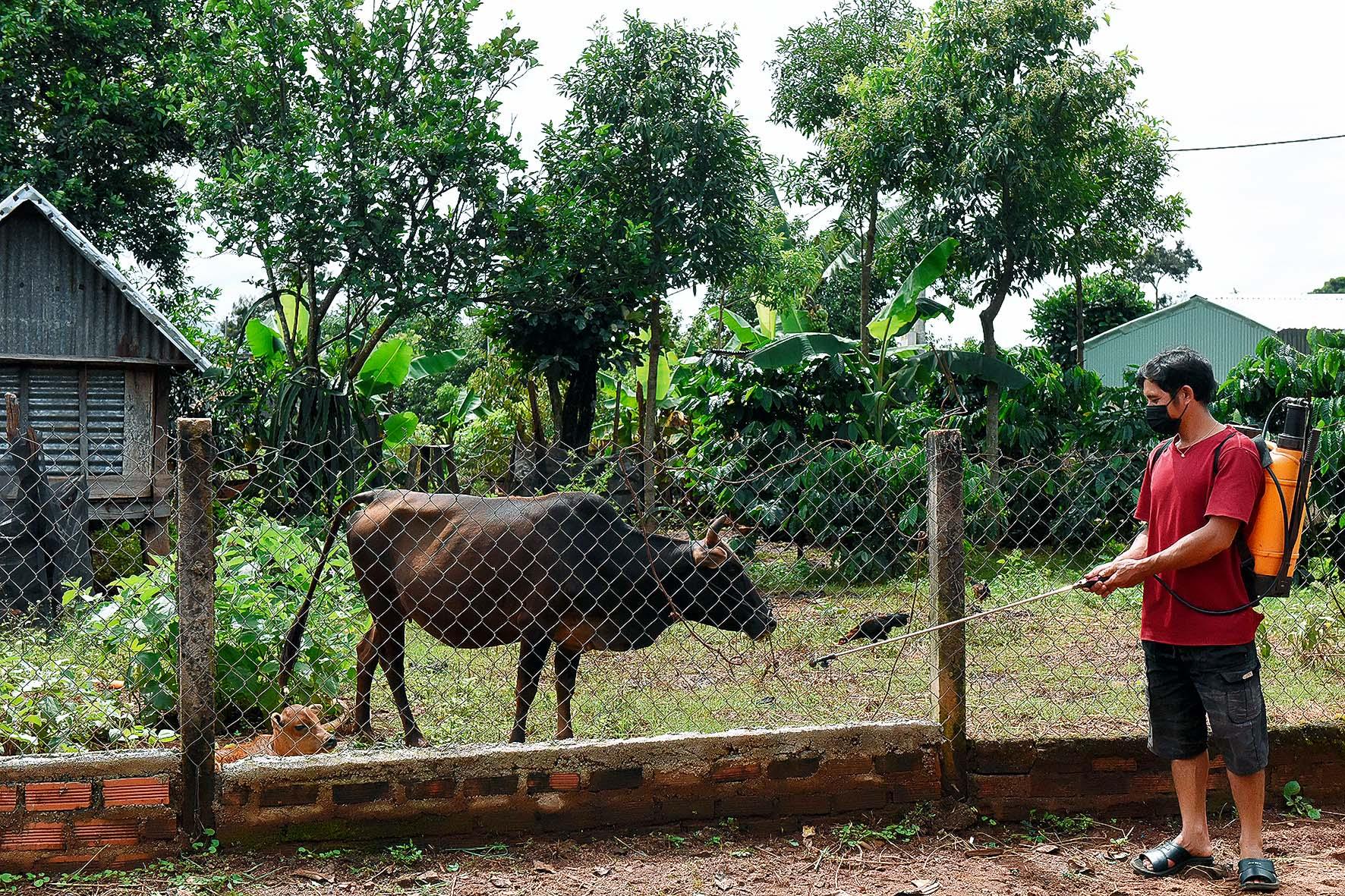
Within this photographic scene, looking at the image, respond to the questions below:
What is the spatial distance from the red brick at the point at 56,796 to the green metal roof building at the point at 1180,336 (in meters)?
27.2

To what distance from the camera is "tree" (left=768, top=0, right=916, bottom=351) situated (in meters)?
14.0

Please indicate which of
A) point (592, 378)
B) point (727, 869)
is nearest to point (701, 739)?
point (727, 869)

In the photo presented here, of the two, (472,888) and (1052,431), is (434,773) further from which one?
(1052,431)

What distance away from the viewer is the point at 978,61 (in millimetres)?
13320

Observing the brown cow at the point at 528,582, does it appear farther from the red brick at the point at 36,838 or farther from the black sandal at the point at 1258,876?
the black sandal at the point at 1258,876

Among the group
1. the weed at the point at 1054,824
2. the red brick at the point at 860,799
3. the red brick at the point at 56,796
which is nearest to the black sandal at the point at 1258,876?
the weed at the point at 1054,824

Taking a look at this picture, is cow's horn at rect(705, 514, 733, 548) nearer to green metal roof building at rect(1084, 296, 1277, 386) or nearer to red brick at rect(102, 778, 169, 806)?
red brick at rect(102, 778, 169, 806)

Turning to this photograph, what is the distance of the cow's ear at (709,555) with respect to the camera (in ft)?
16.5

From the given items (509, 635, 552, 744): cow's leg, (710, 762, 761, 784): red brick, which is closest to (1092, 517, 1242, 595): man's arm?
(710, 762, 761, 784): red brick

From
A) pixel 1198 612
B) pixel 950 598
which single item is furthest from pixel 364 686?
pixel 1198 612

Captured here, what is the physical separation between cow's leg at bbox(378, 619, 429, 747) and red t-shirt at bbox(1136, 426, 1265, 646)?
10.2 feet

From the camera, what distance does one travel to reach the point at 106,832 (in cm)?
373

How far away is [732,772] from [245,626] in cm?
228

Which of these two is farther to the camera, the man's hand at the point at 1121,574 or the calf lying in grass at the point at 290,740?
the calf lying in grass at the point at 290,740
